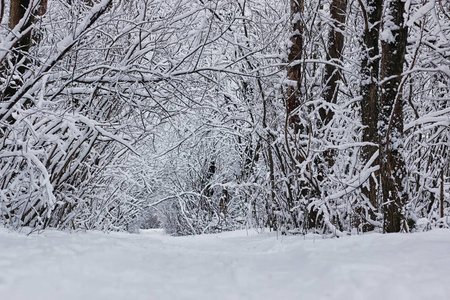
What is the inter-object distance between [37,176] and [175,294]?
2.88 meters

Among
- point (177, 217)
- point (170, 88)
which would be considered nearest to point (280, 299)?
point (170, 88)

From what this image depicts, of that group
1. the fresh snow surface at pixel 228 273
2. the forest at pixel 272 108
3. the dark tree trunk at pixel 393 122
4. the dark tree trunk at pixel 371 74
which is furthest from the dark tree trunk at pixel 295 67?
the fresh snow surface at pixel 228 273

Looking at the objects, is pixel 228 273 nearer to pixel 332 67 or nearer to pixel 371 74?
pixel 371 74

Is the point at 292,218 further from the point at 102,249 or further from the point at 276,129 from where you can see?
the point at 102,249

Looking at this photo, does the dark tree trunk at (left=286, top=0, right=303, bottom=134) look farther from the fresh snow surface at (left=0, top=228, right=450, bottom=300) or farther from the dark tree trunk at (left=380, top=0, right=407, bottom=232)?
the fresh snow surface at (left=0, top=228, right=450, bottom=300)

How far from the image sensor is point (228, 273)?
226cm

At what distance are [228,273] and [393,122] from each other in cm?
203

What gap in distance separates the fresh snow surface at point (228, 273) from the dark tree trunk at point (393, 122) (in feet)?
2.47

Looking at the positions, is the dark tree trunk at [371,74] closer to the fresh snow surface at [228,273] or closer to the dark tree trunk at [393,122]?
the dark tree trunk at [393,122]

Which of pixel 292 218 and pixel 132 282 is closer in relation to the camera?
pixel 132 282

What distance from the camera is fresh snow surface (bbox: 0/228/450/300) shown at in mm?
1830

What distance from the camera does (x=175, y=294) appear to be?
1.87 m

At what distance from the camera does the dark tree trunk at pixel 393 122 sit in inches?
136

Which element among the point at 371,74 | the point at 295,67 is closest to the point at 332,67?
the point at 295,67
